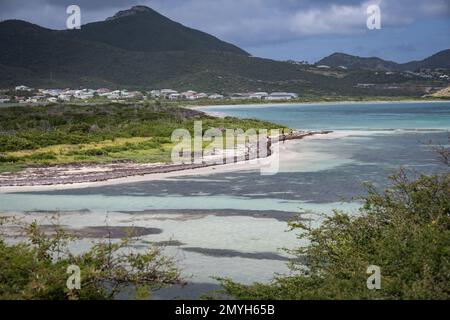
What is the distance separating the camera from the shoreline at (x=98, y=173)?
27.3m

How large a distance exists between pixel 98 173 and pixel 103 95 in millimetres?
136664

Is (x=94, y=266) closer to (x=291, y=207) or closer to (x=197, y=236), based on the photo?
(x=197, y=236)

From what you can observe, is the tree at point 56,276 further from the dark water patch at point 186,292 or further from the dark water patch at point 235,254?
the dark water patch at point 235,254

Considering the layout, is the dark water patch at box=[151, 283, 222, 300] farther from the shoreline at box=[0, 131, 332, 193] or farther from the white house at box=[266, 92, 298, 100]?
the white house at box=[266, 92, 298, 100]

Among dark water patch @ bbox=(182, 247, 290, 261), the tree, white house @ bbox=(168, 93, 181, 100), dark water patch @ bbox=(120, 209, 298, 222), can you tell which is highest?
white house @ bbox=(168, 93, 181, 100)

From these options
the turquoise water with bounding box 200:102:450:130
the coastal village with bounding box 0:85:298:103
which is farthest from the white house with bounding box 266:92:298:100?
the turquoise water with bounding box 200:102:450:130

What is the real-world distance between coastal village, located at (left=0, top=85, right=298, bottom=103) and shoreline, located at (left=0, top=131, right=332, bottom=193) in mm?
102362

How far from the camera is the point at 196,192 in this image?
25203 millimetres

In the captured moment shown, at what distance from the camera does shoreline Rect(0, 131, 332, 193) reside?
27.3m

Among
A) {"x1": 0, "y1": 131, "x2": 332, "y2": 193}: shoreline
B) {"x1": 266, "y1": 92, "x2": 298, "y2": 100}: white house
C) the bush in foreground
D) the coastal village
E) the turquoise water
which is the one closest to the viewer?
the bush in foreground

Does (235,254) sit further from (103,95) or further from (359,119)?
(103,95)

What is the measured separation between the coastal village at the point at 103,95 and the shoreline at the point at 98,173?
102 m
